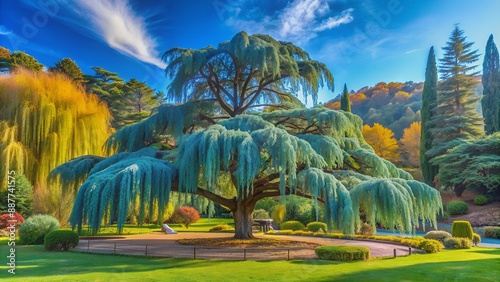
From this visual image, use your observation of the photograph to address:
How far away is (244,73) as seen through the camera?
18.0 m

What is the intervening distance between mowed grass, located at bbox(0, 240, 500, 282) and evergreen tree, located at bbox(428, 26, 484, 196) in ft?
83.3

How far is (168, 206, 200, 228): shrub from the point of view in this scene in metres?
28.6

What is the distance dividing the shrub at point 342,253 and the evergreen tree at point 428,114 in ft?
87.2

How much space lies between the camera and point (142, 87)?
110ft

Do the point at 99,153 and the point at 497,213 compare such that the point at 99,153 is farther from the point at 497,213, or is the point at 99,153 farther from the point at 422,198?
the point at 497,213

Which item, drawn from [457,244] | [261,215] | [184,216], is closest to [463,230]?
[457,244]

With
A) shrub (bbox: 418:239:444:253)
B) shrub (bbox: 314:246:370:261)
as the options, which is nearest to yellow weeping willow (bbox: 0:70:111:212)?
shrub (bbox: 314:246:370:261)

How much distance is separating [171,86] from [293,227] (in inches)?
510

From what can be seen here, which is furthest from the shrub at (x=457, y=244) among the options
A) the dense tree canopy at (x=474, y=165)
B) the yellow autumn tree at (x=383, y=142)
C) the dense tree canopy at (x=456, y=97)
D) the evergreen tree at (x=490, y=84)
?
the yellow autumn tree at (x=383, y=142)

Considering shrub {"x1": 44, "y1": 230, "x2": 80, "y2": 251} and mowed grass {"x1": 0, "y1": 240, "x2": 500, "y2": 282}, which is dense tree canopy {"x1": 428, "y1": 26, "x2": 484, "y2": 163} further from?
shrub {"x1": 44, "y1": 230, "x2": 80, "y2": 251}

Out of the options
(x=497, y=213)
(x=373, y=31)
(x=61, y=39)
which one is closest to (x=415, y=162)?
(x=497, y=213)

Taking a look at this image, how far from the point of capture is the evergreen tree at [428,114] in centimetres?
3553

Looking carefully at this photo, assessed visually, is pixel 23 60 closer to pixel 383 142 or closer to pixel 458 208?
pixel 458 208

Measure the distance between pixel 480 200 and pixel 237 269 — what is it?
28.1 meters
